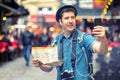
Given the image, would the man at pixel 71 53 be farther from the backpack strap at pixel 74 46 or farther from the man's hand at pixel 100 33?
the man's hand at pixel 100 33

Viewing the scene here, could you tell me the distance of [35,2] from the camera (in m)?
55.5

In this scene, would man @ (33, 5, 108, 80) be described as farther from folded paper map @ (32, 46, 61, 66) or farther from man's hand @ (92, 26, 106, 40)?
man's hand @ (92, 26, 106, 40)

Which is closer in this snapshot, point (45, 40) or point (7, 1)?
point (45, 40)

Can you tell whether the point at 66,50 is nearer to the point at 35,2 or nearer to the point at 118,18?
the point at 118,18

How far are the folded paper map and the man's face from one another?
30cm

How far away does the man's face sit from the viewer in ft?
14.5

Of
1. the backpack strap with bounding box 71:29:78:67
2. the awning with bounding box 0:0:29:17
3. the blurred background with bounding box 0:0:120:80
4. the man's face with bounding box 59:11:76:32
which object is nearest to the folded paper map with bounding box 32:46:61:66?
the backpack strap with bounding box 71:29:78:67

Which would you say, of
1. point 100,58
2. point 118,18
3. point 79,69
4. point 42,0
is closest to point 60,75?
point 79,69

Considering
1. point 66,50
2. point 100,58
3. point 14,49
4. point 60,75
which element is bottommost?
point 14,49

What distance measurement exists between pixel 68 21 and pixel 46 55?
430 mm

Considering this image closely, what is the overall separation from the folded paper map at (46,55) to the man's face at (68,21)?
0.30 meters

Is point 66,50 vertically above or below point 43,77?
above

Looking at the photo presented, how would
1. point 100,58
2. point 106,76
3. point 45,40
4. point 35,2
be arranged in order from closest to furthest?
point 106,76 < point 100,58 < point 45,40 < point 35,2

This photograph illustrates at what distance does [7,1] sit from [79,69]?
21541 millimetres
